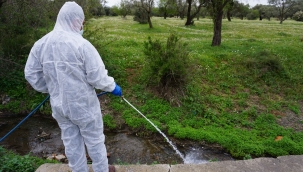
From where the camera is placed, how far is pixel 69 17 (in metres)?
2.44

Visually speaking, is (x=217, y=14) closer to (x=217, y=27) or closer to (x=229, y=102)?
(x=217, y=27)

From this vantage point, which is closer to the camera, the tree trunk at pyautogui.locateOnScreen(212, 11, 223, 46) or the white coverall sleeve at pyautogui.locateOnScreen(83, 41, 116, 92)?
the white coverall sleeve at pyautogui.locateOnScreen(83, 41, 116, 92)

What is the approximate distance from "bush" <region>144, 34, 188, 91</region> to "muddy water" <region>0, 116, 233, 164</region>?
1851 millimetres

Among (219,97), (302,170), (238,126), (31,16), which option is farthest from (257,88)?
(31,16)

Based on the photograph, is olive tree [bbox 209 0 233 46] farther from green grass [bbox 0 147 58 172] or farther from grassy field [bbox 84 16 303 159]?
green grass [bbox 0 147 58 172]

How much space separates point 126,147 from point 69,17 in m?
3.19

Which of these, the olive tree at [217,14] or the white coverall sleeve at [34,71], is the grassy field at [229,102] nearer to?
the olive tree at [217,14]

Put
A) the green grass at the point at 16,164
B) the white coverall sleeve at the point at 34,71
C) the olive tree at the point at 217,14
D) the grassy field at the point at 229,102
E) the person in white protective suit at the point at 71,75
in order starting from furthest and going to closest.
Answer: the olive tree at the point at 217,14 → the grassy field at the point at 229,102 → the green grass at the point at 16,164 → the white coverall sleeve at the point at 34,71 → the person in white protective suit at the point at 71,75

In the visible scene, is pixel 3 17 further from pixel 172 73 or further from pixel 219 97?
pixel 219 97

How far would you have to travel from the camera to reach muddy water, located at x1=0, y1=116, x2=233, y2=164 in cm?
459

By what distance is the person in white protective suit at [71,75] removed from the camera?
2377 mm

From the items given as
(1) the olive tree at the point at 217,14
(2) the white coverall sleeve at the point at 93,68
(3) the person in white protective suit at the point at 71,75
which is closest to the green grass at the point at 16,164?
(3) the person in white protective suit at the point at 71,75

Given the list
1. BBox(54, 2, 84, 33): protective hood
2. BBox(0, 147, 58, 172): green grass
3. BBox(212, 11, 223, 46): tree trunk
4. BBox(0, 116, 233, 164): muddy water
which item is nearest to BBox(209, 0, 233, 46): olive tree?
BBox(212, 11, 223, 46): tree trunk

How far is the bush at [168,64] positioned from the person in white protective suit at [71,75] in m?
3.87
